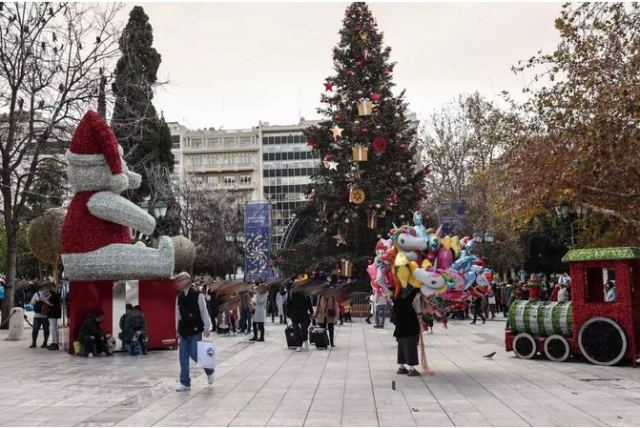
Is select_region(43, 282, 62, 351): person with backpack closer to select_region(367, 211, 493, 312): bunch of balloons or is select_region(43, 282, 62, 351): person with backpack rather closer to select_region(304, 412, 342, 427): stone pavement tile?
select_region(367, 211, 493, 312): bunch of balloons

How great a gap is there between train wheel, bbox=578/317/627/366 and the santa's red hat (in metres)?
11.3

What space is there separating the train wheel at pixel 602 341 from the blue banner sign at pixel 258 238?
22463mm

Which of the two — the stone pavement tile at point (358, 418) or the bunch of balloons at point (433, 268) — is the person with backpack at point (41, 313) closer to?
the bunch of balloons at point (433, 268)

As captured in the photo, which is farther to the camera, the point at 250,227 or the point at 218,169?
the point at 218,169

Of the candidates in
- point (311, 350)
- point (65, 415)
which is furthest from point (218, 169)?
point (65, 415)

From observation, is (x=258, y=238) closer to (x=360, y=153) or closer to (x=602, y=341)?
(x=360, y=153)

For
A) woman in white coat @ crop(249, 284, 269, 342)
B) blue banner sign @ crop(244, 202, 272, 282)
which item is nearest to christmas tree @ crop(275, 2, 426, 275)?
blue banner sign @ crop(244, 202, 272, 282)

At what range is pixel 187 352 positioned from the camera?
11.0 meters

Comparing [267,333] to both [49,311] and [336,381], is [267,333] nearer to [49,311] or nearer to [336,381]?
[49,311]

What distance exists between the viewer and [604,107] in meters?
16.0

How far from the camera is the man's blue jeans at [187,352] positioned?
10.8m

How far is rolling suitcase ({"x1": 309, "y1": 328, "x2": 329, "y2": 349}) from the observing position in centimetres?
1758

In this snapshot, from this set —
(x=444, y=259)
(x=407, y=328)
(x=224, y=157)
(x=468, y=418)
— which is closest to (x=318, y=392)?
(x=407, y=328)

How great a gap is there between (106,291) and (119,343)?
4.61ft
